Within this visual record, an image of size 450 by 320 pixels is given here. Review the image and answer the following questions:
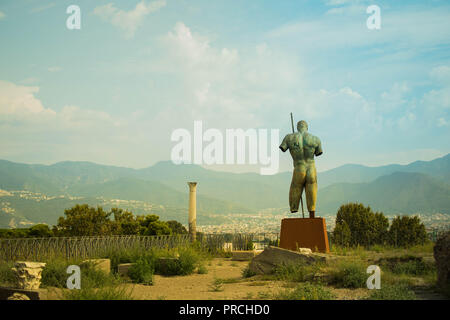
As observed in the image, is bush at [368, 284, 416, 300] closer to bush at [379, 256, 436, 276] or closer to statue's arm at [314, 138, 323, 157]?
bush at [379, 256, 436, 276]

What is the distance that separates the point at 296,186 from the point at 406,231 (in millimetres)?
12552

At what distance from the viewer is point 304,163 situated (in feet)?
52.4

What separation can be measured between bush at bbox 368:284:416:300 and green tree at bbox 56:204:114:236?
27.8 meters

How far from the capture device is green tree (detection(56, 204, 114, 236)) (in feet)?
112

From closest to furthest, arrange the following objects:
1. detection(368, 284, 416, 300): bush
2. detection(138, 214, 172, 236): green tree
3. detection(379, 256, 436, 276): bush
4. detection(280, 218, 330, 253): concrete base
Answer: detection(368, 284, 416, 300): bush
detection(379, 256, 436, 276): bush
detection(280, 218, 330, 253): concrete base
detection(138, 214, 172, 236): green tree

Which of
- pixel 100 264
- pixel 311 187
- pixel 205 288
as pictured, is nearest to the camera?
pixel 205 288

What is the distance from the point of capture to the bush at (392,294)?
7773 millimetres

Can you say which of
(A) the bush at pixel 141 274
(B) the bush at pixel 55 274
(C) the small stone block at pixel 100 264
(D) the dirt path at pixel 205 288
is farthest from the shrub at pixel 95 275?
(A) the bush at pixel 141 274

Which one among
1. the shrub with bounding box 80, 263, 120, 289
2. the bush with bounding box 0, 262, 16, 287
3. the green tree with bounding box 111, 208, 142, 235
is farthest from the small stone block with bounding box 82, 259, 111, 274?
the green tree with bounding box 111, 208, 142, 235

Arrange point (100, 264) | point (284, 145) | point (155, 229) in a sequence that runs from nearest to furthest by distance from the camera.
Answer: point (100, 264)
point (284, 145)
point (155, 229)

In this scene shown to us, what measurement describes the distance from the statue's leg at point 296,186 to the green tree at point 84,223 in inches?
825

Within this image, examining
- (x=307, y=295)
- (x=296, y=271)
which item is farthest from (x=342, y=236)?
(x=307, y=295)

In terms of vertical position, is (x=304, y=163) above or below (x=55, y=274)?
above

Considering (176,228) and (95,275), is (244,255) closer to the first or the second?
(95,275)
